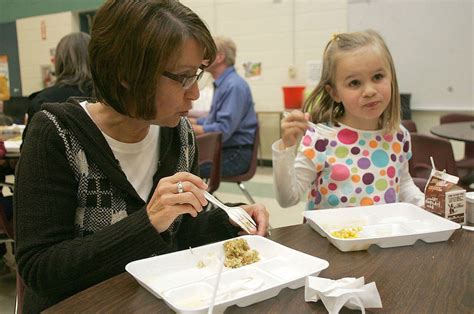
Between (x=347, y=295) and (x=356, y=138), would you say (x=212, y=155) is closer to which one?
(x=356, y=138)

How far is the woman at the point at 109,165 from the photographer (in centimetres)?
100

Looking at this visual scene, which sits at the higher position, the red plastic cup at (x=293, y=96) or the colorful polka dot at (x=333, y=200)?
the red plastic cup at (x=293, y=96)

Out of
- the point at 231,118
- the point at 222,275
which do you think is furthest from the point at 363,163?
the point at 231,118

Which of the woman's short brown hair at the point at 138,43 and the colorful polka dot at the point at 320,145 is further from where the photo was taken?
the colorful polka dot at the point at 320,145

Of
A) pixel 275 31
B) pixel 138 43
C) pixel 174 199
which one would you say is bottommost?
pixel 174 199

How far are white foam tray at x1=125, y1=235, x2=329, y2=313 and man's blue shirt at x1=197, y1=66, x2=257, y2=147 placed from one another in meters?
2.56

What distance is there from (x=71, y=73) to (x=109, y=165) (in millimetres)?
2089

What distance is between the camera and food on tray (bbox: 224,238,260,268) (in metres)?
1.03

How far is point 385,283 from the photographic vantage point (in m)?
0.93

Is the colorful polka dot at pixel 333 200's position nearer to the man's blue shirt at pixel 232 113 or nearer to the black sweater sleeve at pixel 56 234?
the black sweater sleeve at pixel 56 234

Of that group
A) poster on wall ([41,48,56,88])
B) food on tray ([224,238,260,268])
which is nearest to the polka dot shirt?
food on tray ([224,238,260,268])

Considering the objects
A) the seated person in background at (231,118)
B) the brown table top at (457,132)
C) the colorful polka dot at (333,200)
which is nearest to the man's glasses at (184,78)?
the colorful polka dot at (333,200)

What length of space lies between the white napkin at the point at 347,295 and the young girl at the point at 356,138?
0.76 metres

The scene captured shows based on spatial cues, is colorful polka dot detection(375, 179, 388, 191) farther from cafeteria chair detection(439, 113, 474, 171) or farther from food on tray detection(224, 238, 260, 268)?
cafeteria chair detection(439, 113, 474, 171)
